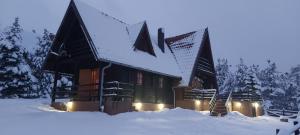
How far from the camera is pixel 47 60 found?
74.1 ft

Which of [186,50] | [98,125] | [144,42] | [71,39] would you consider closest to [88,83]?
[71,39]

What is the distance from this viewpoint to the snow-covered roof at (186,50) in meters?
25.7

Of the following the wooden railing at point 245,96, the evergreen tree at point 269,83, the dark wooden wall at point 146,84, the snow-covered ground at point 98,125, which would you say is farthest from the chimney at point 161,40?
the evergreen tree at point 269,83

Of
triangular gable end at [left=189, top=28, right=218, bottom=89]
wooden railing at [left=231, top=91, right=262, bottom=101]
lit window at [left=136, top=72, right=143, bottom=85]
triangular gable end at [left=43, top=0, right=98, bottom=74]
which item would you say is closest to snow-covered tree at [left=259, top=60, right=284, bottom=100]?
wooden railing at [left=231, top=91, right=262, bottom=101]

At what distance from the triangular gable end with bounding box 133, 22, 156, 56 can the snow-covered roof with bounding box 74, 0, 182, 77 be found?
260 mm

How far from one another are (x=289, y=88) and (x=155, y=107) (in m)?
46.0

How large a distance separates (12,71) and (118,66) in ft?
56.5

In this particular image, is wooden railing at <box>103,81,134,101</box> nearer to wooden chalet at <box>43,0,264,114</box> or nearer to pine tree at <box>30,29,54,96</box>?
wooden chalet at <box>43,0,264,114</box>

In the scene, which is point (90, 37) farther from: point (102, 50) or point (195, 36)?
point (195, 36)

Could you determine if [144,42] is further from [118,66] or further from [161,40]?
[118,66]

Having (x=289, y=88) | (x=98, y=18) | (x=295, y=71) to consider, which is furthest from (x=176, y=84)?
(x=295, y=71)

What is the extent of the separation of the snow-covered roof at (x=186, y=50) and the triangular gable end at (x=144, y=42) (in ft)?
11.5

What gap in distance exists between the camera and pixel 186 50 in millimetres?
27891

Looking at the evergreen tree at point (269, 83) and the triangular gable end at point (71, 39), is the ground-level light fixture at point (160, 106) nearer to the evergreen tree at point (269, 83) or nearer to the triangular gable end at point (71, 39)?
the triangular gable end at point (71, 39)
